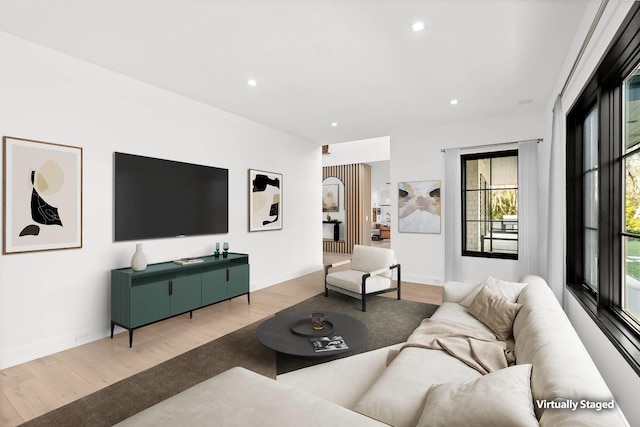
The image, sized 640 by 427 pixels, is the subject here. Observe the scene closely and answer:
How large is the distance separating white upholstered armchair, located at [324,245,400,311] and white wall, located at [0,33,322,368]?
1718 millimetres

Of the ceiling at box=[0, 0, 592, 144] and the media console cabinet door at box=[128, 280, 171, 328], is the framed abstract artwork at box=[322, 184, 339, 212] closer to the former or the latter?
the ceiling at box=[0, 0, 592, 144]

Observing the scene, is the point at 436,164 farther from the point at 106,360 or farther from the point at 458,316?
the point at 106,360

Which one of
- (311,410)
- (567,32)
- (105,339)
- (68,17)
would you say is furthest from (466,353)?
(68,17)

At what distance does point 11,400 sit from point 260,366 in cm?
170

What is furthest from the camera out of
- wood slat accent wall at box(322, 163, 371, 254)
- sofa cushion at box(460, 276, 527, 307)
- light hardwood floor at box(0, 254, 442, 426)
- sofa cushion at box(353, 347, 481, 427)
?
wood slat accent wall at box(322, 163, 371, 254)

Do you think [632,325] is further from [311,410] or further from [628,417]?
[311,410]

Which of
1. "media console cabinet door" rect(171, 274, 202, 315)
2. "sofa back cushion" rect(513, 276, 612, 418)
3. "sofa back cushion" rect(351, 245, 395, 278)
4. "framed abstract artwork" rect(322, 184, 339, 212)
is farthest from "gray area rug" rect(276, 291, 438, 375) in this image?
"framed abstract artwork" rect(322, 184, 339, 212)

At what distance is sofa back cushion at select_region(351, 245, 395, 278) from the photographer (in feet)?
15.0

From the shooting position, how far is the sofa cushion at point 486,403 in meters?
1.03

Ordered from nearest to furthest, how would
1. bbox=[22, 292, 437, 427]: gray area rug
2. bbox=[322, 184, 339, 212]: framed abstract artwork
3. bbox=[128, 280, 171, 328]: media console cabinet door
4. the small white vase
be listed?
bbox=[22, 292, 437, 427]: gray area rug, bbox=[128, 280, 171, 328]: media console cabinet door, the small white vase, bbox=[322, 184, 339, 212]: framed abstract artwork

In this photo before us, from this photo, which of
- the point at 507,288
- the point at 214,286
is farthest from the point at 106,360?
the point at 507,288

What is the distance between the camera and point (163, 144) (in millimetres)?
3924

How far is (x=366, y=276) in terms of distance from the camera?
4.07 meters

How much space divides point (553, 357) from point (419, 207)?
4.44 m
